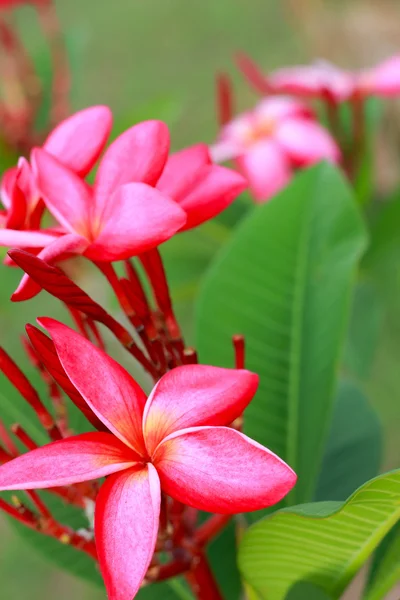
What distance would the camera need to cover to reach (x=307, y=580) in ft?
1.46

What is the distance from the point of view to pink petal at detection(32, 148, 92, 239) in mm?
403

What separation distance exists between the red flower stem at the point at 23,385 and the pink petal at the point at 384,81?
0.58 m

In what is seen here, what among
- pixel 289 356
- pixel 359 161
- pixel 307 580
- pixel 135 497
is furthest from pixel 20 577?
pixel 135 497

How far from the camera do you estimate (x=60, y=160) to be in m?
0.45

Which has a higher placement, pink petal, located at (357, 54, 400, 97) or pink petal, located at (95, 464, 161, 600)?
pink petal, located at (357, 54, 400, 97)

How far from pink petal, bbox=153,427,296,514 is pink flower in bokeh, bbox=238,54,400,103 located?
0.59 metres

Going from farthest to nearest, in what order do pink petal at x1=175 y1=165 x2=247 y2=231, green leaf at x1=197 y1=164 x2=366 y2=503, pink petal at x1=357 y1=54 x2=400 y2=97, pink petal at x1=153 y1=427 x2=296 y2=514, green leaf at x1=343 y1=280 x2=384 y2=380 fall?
green leaf at x1=343 y1=280 x2=384 y2=380 → pink petal at x1=357 y1=54 x2=400 y2=97 → green leaf at x1=197 y1=164 x2=366 y2=503 → pink petal at x1=175 y1=165 x2=247 y2=231 → pink petal at x1=153 y1=427 x2=296 y2=514


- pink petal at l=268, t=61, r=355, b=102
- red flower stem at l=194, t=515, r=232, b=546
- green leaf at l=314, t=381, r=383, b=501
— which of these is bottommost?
green leaf at l=314, t=381, r=383, b=501

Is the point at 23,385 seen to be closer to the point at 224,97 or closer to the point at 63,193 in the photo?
the point at 63,193

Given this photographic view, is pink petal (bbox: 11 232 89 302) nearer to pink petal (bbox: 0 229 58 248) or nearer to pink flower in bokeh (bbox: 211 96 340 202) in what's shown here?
pink petal (bbox: 0 229 58 248)

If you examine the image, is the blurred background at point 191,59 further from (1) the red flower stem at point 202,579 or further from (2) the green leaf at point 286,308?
(1) the red flower stem at point 202,579

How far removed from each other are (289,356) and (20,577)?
1281 millimetres

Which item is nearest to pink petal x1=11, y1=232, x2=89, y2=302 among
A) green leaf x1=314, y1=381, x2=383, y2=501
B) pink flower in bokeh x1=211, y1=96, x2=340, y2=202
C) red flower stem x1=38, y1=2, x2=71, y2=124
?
green leaf x1=314, y1=381, x2=383, y2=501

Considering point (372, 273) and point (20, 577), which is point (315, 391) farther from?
point (20, 577)
